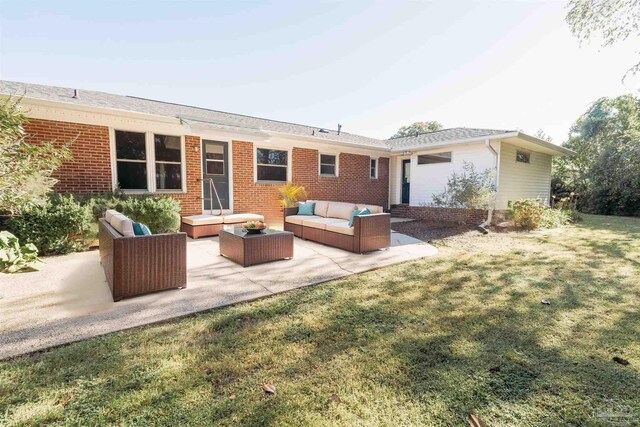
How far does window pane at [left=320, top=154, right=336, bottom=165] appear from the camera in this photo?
11.3m

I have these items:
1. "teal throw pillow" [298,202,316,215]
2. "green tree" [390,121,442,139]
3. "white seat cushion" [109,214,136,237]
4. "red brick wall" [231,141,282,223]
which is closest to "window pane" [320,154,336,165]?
"red brick wall" [231,141,282,223]

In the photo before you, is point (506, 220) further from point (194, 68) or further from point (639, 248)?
point (194, 68)

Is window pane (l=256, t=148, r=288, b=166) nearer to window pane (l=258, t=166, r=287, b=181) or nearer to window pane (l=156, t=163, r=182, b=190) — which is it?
window pane (l=258, t=166, r=287, b=181)

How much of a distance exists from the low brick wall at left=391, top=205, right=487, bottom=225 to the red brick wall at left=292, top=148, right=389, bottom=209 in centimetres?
104

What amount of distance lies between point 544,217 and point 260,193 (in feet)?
32.1

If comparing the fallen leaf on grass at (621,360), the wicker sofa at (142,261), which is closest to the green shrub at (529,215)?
the fallen leaf on grass at (621,360)

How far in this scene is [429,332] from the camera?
9.07 feet

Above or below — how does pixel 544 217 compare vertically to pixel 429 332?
above

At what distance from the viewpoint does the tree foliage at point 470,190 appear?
9227 mm

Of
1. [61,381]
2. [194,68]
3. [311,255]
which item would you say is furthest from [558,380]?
[194,68]

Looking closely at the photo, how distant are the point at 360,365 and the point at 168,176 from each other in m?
7.80

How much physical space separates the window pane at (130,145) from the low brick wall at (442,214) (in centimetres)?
999

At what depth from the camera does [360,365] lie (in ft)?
7.31

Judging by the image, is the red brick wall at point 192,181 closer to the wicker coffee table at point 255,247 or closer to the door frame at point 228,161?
the door frame at point 228,161
